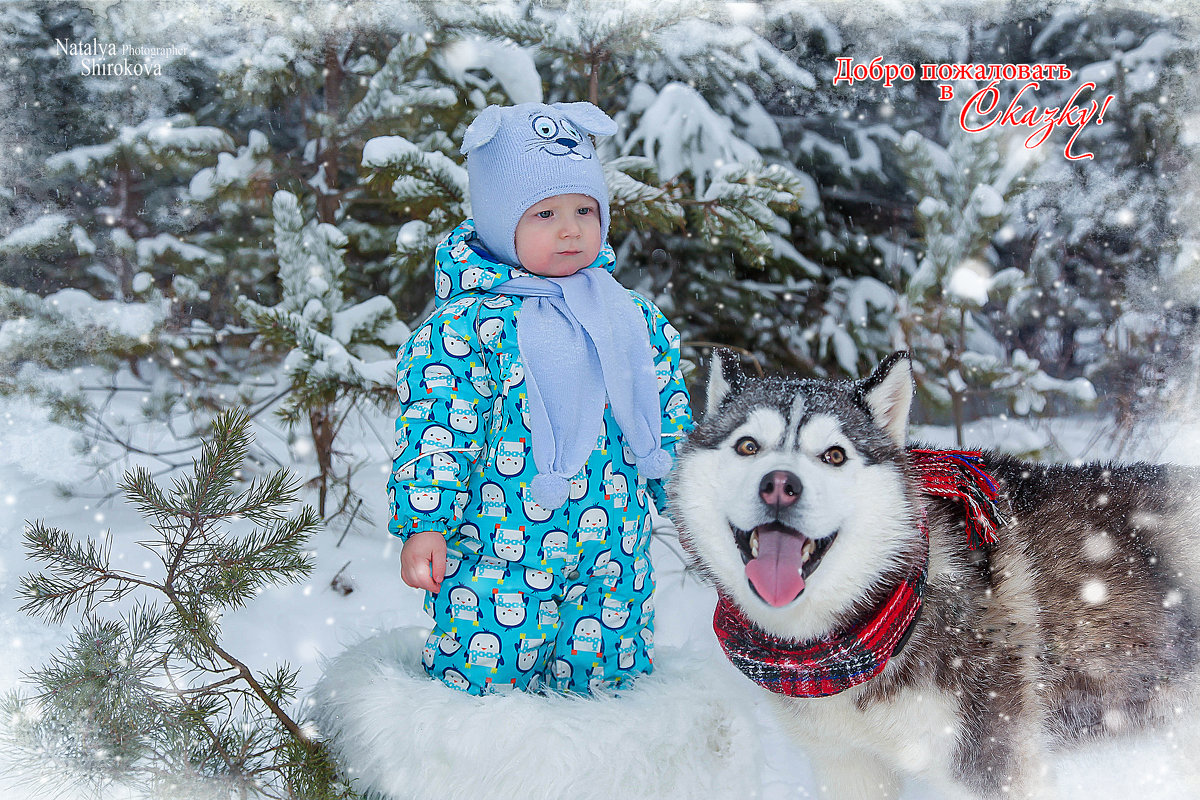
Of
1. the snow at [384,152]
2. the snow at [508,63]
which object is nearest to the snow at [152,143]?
the snow at [384,152]

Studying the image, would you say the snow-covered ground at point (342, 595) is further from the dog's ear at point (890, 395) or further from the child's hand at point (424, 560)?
the dog's ear at point (890, 395)

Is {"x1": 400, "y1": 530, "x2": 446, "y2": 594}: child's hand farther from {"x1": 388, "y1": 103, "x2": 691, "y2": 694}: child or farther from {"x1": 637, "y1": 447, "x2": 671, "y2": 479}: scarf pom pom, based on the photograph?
{"x1": 637, "y1": 447, "x2": 671, "y2": 479}: scarf pom pom

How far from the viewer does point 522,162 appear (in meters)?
1.96

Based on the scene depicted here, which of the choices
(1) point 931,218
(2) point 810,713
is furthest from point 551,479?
(1) point 931,218

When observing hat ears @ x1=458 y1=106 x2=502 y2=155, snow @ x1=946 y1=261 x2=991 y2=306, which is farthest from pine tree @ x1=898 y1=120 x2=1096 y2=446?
hat ears @ x1=458 y1=106 x2=502 y2=155

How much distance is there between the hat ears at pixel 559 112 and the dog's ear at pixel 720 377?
722mm

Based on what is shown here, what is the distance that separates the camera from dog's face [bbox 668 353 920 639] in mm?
1534

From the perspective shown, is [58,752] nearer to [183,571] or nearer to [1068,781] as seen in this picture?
[183,571]

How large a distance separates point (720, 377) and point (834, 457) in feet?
1.16

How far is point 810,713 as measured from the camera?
72.2 inches

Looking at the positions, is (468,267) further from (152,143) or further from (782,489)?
(152,143)

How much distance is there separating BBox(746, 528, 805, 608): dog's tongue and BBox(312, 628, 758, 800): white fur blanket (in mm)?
613

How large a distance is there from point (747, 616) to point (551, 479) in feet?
1.92

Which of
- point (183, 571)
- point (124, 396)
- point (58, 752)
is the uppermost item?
point (183, 571)
